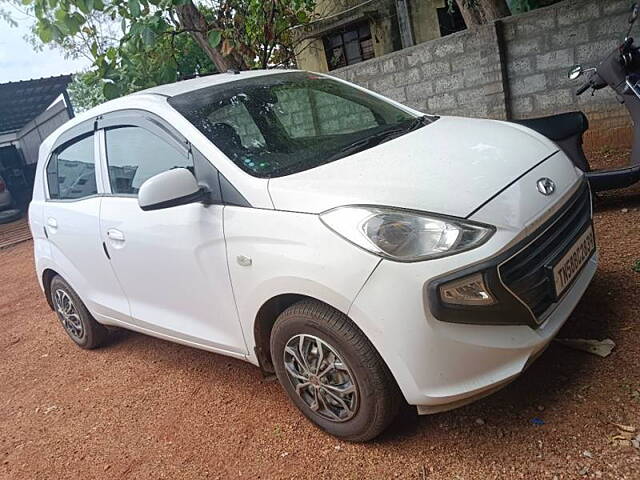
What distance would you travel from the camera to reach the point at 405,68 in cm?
669

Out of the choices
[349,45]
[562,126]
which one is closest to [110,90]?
[562,126]

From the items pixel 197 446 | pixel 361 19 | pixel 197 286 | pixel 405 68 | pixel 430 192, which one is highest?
pixel 361 19

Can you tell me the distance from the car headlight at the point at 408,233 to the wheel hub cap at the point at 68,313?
9.28 feet

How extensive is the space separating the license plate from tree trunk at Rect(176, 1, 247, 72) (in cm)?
554

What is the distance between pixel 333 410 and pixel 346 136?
138cm

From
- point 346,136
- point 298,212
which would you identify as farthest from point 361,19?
point 298,212

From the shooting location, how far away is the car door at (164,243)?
8.18 feet

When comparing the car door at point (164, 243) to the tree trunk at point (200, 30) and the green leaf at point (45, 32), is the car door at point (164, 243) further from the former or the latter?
the tree trunk at point (200, 30)

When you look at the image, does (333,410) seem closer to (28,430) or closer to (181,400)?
(181,400)

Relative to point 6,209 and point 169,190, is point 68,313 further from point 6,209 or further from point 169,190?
point 6,209

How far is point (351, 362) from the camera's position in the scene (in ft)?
6.88

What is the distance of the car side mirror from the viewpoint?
2.33 meters

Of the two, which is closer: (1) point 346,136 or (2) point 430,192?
(2) point 430,192

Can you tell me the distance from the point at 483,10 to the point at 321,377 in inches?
239
